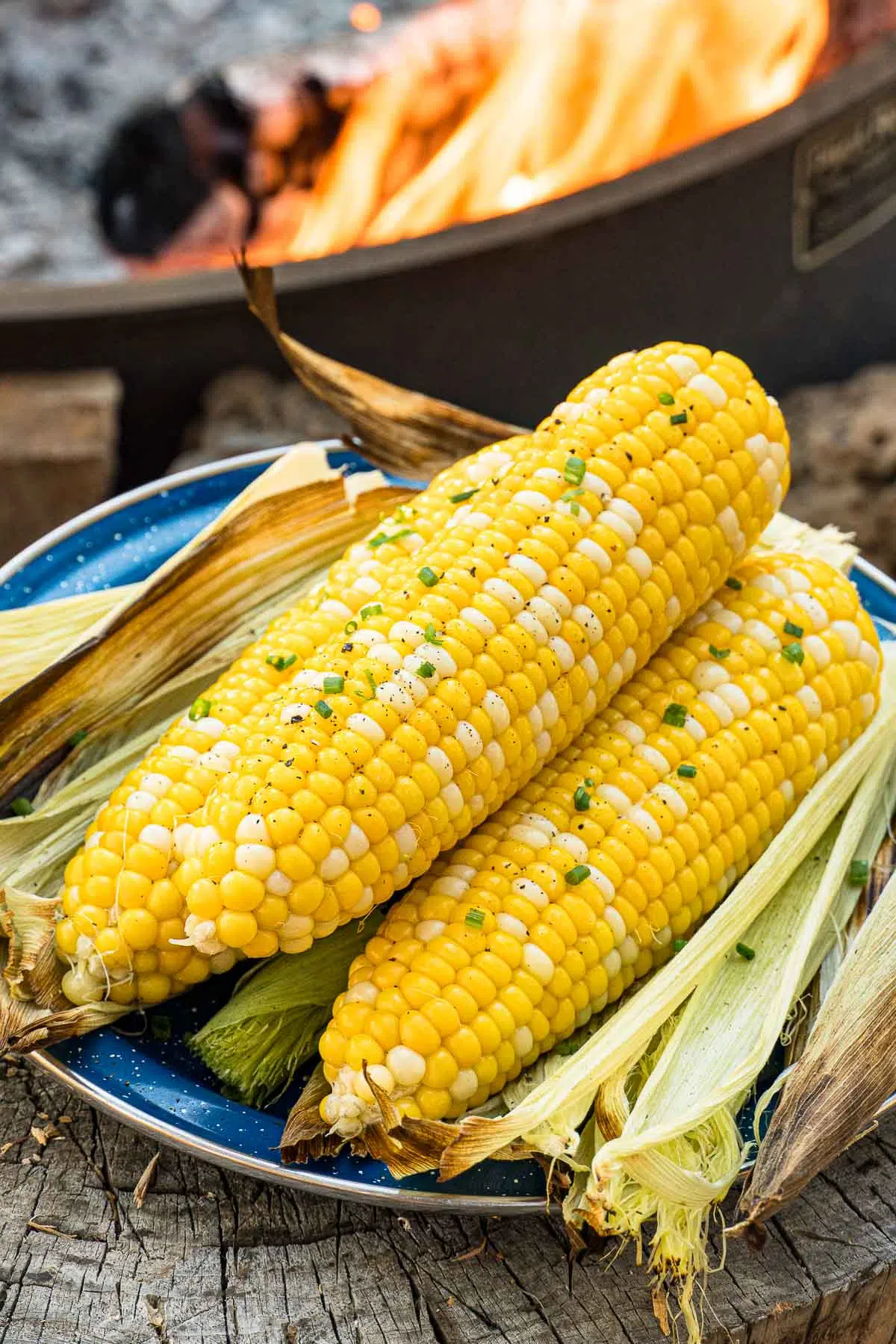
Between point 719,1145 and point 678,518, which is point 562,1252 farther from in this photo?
point 678,518

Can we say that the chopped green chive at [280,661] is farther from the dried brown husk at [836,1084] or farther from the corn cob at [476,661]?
the dried brown husk at [836,1084]

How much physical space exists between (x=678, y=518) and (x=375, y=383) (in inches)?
24.7

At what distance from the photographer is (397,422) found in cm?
209

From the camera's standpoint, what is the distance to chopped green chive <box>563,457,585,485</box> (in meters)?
1.63

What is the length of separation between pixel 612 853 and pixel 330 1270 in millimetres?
547

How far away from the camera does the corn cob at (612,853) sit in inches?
54.6

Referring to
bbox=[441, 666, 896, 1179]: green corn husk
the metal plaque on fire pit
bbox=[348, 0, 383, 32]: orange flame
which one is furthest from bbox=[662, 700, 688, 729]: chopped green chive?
bbox=[348, 0, 383, 32]: orange flame

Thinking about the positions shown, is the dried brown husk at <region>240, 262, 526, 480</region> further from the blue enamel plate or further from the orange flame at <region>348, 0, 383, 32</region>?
the orange flame at <region>348, 0, 383, 32</region>

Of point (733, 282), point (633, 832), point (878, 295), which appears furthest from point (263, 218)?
point (633, 832)

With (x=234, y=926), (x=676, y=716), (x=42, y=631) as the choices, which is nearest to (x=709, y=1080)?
(x=676, y=716)

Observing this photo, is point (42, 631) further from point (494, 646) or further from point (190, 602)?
point (494, 646)

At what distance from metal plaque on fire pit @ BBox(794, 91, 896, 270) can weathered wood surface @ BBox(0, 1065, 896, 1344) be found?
7.46 feet

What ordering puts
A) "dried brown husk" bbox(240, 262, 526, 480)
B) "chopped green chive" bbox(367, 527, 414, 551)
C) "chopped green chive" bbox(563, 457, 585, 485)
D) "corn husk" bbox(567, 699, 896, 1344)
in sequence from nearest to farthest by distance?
"corn husk" bbox(567, 699, 896, 1344), "chopped green chive" bbox(563, 457, 585, 485), "chopped green chive" bbox(367, 527, 414, 551), "dried brown husk" bbox(240, 262, 526, 480)

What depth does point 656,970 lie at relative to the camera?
1610 millimetres
